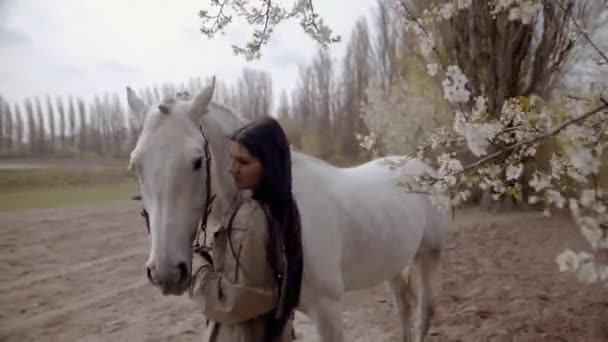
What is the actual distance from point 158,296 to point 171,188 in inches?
109

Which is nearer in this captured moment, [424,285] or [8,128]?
[424,285]

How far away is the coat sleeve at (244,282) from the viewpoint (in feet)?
3.24

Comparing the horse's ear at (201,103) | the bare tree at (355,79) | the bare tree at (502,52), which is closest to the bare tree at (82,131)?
the horse's ear at (201,103)

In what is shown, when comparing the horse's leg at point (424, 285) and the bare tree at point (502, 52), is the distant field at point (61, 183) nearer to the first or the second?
the horse's leg at point (424, 285)

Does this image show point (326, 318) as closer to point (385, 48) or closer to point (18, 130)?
point (18, 130)

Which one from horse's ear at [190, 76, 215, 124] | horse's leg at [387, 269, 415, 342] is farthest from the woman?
horse's leg at [387, 269, 415, 342]

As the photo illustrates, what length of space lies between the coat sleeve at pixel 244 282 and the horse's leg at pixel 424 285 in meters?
1.65

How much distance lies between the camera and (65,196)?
13.0 feet

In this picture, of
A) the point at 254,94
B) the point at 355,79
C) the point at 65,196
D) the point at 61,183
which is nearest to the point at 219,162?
the point at 61,183

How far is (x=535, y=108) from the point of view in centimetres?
118

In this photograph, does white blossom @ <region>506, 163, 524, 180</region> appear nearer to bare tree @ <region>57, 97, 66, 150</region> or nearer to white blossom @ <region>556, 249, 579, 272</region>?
white blossom @ <region>556, 249, 579, 272</region>

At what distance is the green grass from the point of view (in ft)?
Result: 11.2

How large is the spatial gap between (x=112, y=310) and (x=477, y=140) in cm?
303

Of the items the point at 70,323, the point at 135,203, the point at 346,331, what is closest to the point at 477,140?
the point at 346,331
